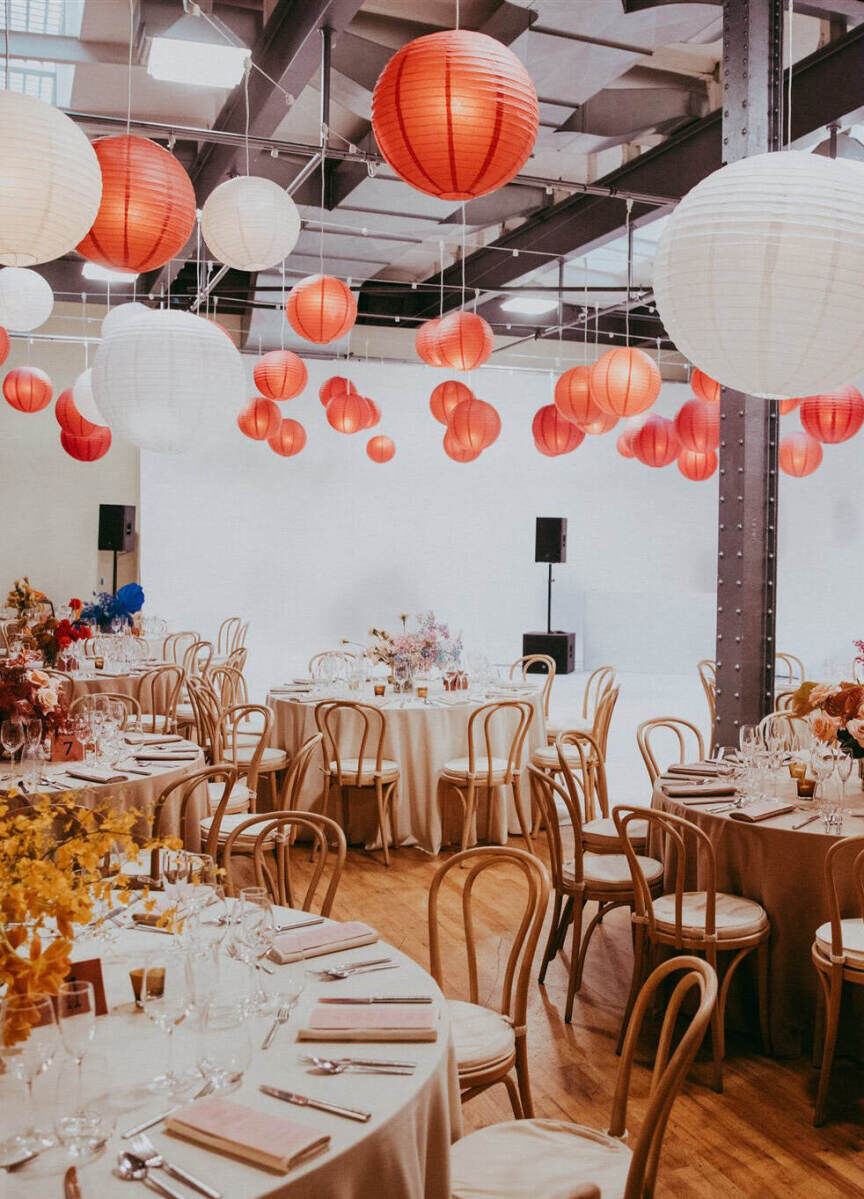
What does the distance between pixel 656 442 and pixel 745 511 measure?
16.3ft

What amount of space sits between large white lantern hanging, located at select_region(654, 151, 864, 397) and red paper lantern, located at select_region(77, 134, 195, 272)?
5.57 feet

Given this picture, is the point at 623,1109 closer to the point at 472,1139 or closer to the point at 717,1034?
the point at 472,1139

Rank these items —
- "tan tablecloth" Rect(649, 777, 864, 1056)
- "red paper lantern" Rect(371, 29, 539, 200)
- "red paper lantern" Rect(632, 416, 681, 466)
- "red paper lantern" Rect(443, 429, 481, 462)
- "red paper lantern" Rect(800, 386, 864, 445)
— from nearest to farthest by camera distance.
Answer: "red paper lantern" Rect(371, 29, 539, 200) → "tan tablecloth" Rect(649, 777, 864, 1056) → "red paper lantern" Rect(800, 386, 864, 445) → "red paper lantern" Rect(443, 429, 481, 462) → "red paper lantern" Rect(632, 416, 681, 466)

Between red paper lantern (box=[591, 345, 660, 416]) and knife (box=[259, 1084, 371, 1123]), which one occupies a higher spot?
red paper lantern (box=[591, 345, 660, 416])

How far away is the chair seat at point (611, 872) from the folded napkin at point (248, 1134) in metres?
2.52

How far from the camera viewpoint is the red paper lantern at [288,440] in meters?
10.2

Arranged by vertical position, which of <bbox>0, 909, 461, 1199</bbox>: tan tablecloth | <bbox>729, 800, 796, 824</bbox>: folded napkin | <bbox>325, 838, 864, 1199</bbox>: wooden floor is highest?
<bbox>729, 800, 796, 824</bbox>: folded napkin

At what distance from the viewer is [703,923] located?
141 inches

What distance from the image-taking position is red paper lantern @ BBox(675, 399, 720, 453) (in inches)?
343

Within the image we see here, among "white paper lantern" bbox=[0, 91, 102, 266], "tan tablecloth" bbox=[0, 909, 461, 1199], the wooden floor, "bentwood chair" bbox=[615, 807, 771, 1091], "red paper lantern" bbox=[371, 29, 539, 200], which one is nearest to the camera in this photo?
"tan tablecloth" bbox=[0, 909, 461, 1199]

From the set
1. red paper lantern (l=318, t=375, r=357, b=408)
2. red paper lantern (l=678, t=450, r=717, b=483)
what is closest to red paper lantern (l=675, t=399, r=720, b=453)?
red paper lantern (l=678, t=450, r=717, b=483)

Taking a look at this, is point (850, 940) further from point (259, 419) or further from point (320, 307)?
point (259, 419)

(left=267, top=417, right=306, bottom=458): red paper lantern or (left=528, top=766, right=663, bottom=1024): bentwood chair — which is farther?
(left=267, top=417, right=306, bottom=458): red paper lantern

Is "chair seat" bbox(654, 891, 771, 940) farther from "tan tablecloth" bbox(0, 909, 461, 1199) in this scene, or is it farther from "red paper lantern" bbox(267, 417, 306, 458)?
"red paper lantern" bbox(267, 417, 306, 458)
